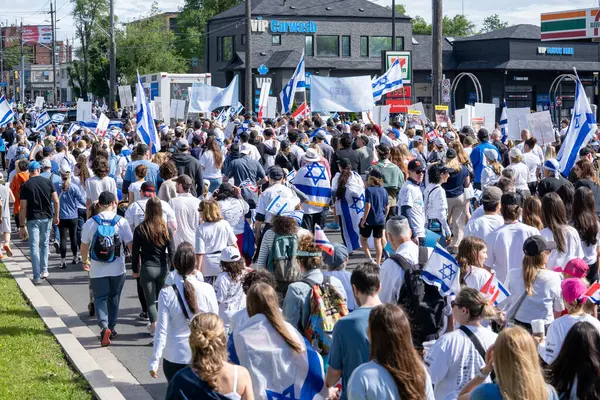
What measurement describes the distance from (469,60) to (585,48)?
24.8ft

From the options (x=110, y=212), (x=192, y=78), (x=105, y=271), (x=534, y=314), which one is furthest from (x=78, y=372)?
(x=192, y=78)

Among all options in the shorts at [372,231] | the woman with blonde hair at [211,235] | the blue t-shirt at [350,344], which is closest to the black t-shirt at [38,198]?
the woman with blonde hair at [211,235]

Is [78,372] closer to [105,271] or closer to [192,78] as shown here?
[105,271]

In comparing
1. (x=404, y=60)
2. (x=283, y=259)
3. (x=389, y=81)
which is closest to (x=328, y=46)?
(x=404, y=60)

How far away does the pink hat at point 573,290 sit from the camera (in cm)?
582

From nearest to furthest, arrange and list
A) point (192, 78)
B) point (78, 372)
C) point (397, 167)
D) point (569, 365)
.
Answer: point (569, 365) < point (78, 372) < point (397, 167) < point (192, 78)

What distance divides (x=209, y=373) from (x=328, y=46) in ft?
191

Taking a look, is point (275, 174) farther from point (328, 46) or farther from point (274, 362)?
point (328, 46)

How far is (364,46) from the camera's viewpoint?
204 feet

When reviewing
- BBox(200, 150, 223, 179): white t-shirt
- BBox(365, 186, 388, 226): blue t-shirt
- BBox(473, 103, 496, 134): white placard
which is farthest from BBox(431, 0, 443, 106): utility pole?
BBox(365, 186, 388, 226): blue t-shirt

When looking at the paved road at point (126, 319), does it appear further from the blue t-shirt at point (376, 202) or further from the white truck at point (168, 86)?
the white truck at point (168, 86)

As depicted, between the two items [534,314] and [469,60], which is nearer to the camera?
[534,314]

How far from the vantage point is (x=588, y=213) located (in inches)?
343

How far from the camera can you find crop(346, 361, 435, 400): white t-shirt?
454 cm
